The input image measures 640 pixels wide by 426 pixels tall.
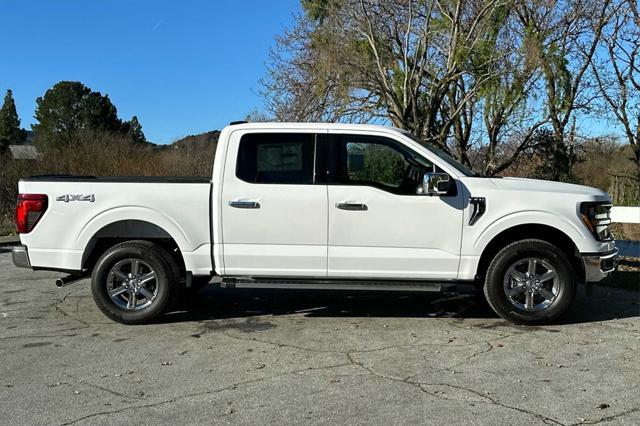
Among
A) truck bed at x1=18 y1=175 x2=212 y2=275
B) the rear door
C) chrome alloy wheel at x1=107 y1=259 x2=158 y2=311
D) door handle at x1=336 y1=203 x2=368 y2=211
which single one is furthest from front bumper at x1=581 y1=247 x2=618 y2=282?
chrome alloy wheel at x1=107 y1=259 x2=158 y2=311

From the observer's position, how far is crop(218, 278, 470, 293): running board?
248 inches

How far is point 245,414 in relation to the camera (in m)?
4.15

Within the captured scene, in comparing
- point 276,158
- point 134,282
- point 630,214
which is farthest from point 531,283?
point 630,214

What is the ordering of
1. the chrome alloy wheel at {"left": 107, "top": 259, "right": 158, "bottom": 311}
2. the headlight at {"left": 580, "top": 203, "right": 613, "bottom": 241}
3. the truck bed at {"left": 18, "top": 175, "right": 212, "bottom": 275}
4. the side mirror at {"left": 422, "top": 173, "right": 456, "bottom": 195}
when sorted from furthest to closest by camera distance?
1. the chrome alloy wheel at {"left": 107, "top": 259, "right": 158, "bottom": 311}
2. the truck bed at {"left": 18, "top": 175, "right": 212, "bottom": 275}
3. the headlight at {"left": 580, "top": 203, "right": 613, "bottom": 241}
4. the side mirror at {"left": 422, "top": 173, "right": 456, "bottom": 195}

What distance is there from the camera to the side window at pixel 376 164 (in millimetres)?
6418

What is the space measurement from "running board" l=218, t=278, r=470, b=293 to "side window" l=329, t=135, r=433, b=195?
99cm

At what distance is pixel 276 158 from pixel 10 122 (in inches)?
2700

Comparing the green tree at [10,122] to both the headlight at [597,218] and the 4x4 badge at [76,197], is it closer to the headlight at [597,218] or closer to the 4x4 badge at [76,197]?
the 4x4 badge at [76,197]

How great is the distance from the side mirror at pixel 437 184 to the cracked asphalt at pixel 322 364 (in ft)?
4.76

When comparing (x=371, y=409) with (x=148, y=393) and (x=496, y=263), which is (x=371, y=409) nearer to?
(x=148, y=393)

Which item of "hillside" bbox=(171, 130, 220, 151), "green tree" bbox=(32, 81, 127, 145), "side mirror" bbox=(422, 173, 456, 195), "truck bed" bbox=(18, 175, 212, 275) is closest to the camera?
"side mirror" bbox=(422, 173, 456, 195)

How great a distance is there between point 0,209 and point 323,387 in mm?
17492

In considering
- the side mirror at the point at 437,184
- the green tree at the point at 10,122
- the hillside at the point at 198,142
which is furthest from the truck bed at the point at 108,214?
the green tree at the point at 10,122

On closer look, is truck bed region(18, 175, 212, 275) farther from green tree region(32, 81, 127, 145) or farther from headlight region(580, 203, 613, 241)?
green tree region(32, 81, 127, 145)
